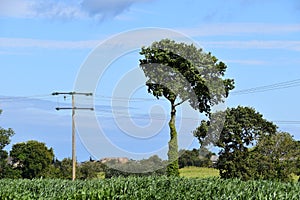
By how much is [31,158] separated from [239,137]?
2564 cm

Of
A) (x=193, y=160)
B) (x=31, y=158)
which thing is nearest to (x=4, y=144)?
(x=31, y=158)

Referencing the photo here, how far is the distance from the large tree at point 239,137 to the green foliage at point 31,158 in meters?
21.8

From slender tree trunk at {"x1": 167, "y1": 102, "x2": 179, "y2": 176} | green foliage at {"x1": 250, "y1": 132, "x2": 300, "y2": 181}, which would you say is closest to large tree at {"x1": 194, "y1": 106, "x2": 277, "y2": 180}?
green foliage at {"x1": 250, "y1": 132, "x2": 300, "y2": 181}

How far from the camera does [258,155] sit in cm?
6606

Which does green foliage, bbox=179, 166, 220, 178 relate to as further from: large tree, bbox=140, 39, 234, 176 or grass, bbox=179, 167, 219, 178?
large tree, bbox=140, 39, 234, 176

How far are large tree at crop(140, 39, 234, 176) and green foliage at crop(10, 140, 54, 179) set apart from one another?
26791mm

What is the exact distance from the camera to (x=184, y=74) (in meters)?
55.8

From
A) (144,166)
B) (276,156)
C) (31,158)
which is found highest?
(31,158)

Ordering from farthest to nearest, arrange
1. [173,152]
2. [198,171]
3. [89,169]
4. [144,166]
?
[89,169] < [198,171] < [144,166] < [173,152]

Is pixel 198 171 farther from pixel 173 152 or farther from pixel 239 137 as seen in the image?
pixel 173 152

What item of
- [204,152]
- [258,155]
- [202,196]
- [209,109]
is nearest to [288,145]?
[258,155]

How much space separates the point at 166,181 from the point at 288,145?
38.1m

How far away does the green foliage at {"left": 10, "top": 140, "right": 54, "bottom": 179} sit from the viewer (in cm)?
7769

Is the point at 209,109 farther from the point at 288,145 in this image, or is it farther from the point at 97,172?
the point at 97,172
